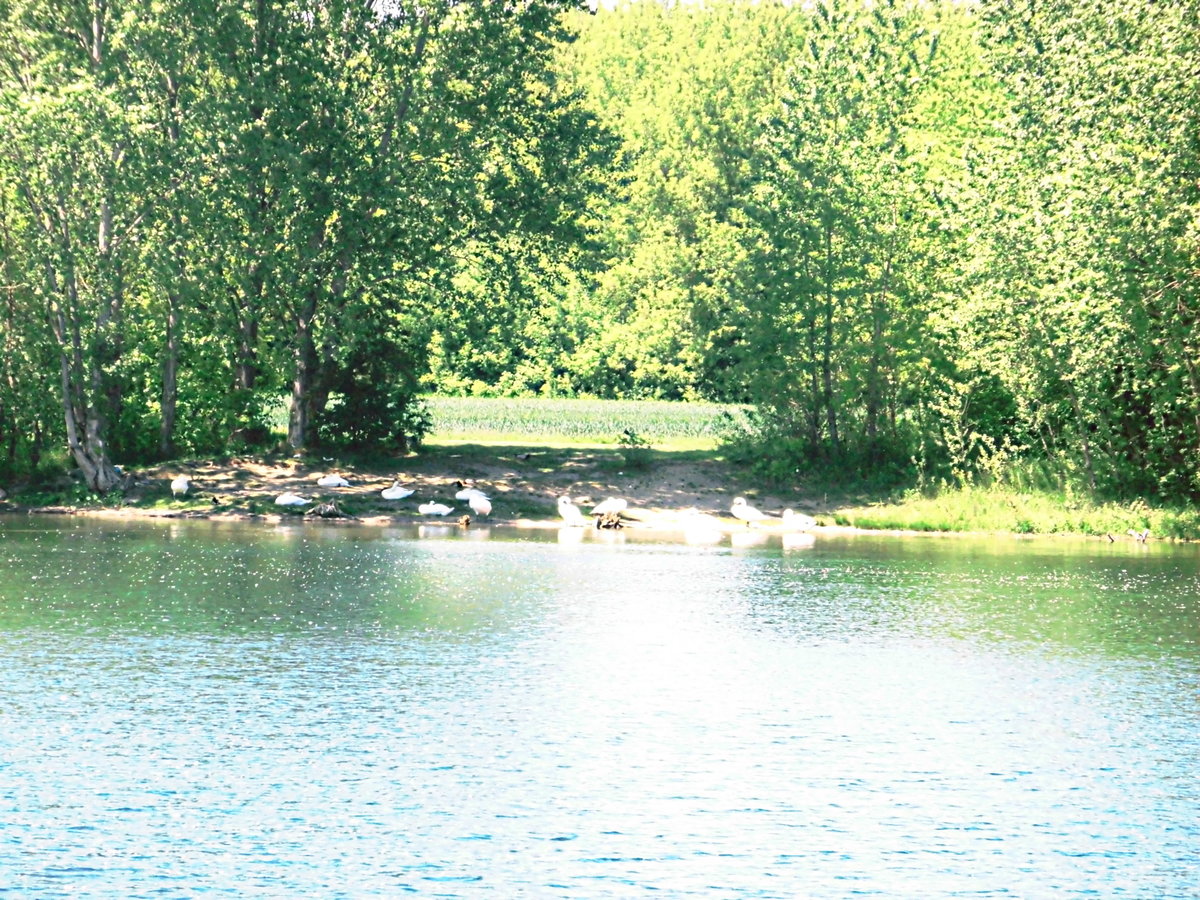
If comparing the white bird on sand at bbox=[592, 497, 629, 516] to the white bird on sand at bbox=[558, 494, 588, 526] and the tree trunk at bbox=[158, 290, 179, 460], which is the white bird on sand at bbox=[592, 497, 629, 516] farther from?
the tree trunk at bbox=[158, 290, 179, 460]

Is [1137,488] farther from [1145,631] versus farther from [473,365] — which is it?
[473,365]

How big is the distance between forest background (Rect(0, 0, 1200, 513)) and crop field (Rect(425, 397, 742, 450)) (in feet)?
24.5

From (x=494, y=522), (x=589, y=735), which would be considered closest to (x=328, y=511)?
(x=494, y=522)

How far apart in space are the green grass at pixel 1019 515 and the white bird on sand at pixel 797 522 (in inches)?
37.4

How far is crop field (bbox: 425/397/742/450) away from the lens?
181 feet

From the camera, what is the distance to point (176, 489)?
4212 centimetres

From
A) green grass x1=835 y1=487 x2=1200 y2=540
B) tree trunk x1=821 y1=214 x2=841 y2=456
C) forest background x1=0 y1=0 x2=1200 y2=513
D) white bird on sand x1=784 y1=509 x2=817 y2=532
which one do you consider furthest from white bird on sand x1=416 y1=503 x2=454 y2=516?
tree trunk x1=821 y1=214 x2=841 y2=456

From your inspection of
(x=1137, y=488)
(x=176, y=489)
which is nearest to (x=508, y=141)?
(x=176, y=489)

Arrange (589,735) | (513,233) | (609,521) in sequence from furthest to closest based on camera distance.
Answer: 1. (513,233)
2. (609,521)
3. (589,735)

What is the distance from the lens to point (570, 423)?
62.7 metres

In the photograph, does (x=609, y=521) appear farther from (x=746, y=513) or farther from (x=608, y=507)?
(x=746, y=513)

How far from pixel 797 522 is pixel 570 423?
72.9 feet

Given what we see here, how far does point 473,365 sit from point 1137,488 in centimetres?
4653

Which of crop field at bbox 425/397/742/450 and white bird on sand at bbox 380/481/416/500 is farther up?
crop field at bbox 425/397/742/450
